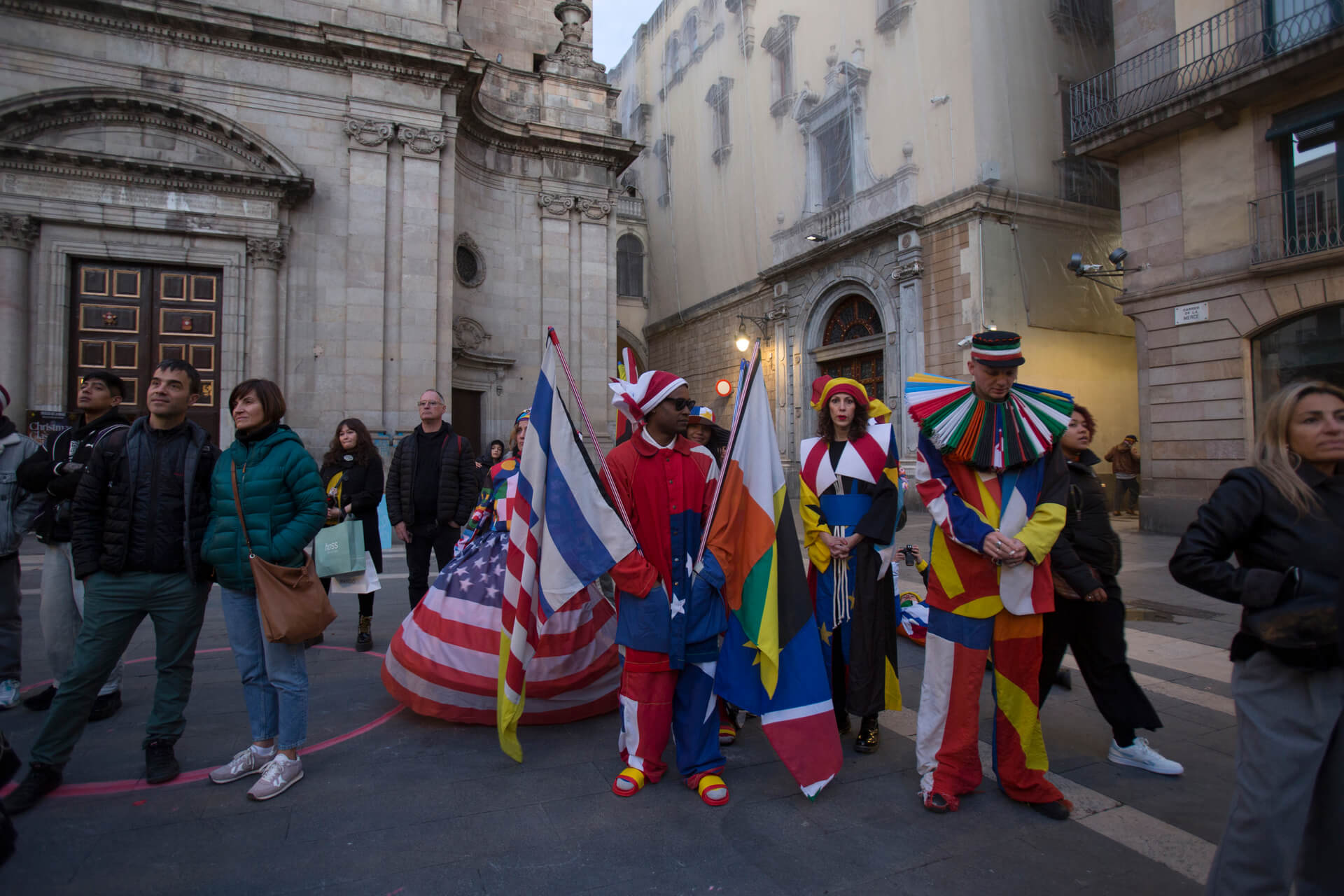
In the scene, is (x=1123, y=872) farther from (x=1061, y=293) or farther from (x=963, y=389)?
(x=1061, y=293)

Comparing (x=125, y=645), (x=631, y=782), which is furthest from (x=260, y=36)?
(x=631, y=782)

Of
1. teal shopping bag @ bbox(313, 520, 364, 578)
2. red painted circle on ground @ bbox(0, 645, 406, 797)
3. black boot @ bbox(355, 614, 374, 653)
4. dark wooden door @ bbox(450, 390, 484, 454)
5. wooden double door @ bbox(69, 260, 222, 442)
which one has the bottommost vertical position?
red painted circle on ground @ bbox(0, 645, 406, 797)

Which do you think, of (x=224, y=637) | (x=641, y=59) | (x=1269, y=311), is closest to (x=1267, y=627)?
(x=224, y=637)

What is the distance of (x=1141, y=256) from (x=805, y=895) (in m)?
14.5

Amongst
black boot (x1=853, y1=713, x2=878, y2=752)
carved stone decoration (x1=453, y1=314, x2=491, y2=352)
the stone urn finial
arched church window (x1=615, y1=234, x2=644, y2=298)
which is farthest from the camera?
arched church window (x1=615, y1=234, x2=644, y2=298)

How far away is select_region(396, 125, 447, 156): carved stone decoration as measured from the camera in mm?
14914

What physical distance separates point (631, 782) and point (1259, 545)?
2577mm

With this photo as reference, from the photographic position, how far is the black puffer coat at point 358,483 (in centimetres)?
613

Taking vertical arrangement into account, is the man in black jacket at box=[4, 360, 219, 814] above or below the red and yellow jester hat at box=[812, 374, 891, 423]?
below

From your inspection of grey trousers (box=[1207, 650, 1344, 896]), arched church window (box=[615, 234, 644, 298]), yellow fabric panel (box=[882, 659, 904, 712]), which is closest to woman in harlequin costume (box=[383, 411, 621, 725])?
yellow fabric panel (box=[882, 659, 904, 712])

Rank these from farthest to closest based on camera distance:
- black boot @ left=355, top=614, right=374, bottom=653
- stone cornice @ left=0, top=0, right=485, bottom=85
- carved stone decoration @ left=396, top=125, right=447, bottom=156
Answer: carved stone decoration @ left=396, top=125, right=447, bottom=156 → stone cornice @ left=0, top=0, right=485, bottom=85 → black boot @ left=355, top=614, right=374, bottom=653

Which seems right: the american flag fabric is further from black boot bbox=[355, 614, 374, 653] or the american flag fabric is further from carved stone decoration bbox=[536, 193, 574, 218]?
carved stone decoration bbox=[536, 193, 574, 218]

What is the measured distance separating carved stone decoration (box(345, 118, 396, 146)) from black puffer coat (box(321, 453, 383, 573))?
10874mm

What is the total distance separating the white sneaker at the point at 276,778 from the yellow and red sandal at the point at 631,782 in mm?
1509
